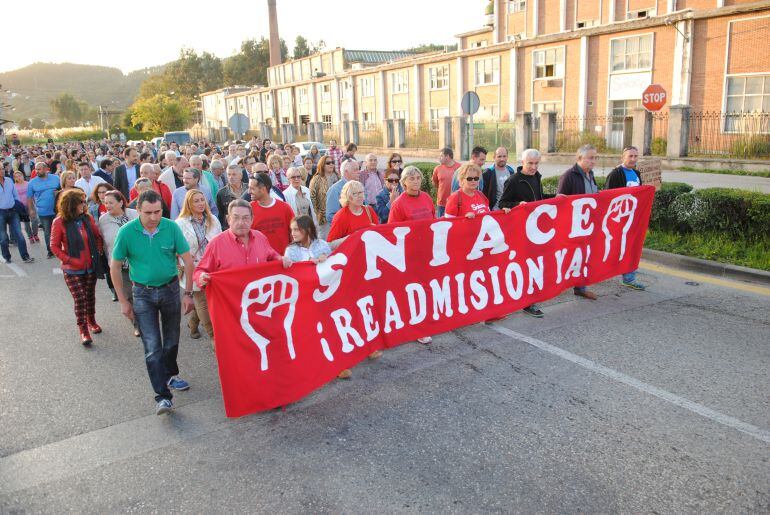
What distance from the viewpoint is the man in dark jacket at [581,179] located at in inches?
293

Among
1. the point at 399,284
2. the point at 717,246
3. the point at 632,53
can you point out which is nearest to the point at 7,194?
the point at 399,284

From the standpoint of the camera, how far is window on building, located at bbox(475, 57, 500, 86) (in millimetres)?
40000

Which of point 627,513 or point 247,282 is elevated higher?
point 247,282

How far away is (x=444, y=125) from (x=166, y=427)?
3020 cm

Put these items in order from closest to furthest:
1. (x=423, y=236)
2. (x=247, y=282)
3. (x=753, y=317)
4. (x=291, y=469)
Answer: (x=291, y=469)
(x=247, y=282)
(x=423, y=236)
(x=753, y=317)

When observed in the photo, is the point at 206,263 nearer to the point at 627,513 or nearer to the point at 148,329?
the point at 148,329

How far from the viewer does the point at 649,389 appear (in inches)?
195

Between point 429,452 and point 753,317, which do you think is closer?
point 429,452

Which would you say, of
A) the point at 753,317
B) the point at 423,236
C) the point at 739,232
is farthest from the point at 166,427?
the point at 739,232

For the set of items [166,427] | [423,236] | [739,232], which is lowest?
[166,427]

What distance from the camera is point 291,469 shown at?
402 cm

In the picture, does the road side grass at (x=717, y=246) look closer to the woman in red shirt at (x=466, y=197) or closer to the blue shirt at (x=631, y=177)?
the blue shirt at (x=631, y=177)

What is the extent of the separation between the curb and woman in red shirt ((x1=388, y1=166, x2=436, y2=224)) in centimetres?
451

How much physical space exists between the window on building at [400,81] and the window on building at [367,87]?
3320mm
